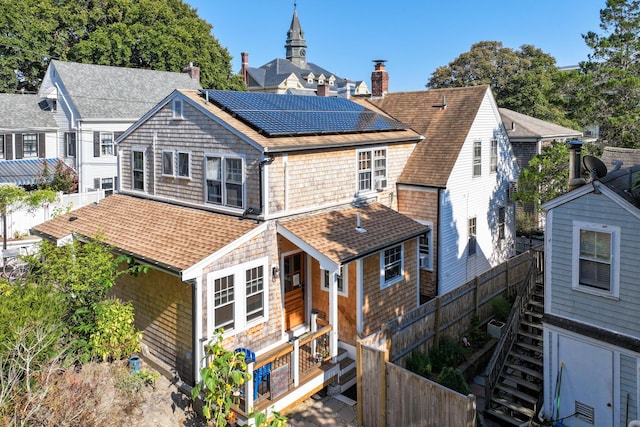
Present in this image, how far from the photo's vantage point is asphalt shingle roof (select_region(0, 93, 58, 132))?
3119cm

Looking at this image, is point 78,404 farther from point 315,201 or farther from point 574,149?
point 574,149

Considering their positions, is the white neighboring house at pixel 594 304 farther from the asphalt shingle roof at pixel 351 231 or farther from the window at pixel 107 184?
the window at pixel 107 184

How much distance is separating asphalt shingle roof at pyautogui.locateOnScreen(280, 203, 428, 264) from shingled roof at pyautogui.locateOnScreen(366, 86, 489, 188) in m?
2.69

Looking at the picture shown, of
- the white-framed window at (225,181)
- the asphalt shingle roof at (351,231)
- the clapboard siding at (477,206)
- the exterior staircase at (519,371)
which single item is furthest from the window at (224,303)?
the clapboard siding at (477,206)

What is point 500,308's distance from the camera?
53.4 feet

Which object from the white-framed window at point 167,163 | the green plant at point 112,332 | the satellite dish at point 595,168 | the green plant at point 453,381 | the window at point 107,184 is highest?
the white-framed window at point 167,163

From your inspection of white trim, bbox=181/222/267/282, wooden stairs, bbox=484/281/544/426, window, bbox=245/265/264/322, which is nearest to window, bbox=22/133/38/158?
white trim, bbox=181/222/267/282

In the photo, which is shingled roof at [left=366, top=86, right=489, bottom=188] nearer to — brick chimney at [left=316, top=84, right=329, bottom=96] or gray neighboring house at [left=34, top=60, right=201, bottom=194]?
brick chimney at [left=316, top=84, right=329, bottom=96]

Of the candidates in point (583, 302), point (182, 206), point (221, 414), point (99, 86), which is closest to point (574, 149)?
point (583, 302)

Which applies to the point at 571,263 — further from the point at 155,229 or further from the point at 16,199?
the point at 16,199

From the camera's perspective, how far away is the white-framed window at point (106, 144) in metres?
32.1

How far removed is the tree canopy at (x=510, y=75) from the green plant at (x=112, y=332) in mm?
41570

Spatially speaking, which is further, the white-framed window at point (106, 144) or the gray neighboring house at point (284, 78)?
the gray neighboring house at point (284, 78)

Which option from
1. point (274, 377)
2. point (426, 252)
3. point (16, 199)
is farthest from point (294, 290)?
point (16, 199)
